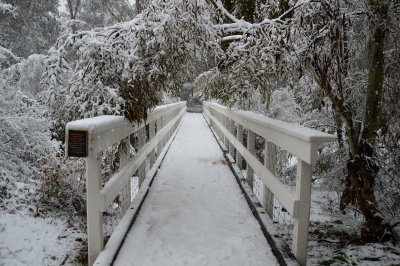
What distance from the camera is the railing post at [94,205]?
8.57 feet

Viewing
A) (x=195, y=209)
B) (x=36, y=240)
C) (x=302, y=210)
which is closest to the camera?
(x=302, y=210)

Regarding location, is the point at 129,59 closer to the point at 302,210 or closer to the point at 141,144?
the point at 141,144

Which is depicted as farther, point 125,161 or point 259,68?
point 259,68

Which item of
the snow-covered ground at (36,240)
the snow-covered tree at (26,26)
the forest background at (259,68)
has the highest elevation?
the snow-covered tree at (26,26)

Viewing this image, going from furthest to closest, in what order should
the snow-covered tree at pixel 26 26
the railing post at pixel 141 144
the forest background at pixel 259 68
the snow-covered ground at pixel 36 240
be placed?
the snow-covered tree at pixel 26 26
the snow-covered ground at pixel 36 240
the railing post at pixel 141 144
the forest background at pixel 259 68

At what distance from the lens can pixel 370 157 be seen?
453cm

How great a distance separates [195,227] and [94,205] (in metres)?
1.17

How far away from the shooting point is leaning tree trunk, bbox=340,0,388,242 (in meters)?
4.46

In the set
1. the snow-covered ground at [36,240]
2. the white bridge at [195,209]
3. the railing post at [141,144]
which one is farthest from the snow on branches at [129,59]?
the snow-covered ground at [36,240]

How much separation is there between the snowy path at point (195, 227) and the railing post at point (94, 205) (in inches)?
8.9

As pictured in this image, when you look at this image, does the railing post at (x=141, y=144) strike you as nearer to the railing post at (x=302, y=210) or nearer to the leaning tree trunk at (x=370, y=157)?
the railing post at (x=302, y=210)

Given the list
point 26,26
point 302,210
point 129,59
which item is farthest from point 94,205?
point 26,26

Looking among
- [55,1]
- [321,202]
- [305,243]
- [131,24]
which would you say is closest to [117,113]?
[131,24]

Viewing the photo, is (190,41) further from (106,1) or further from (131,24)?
(106,1)
